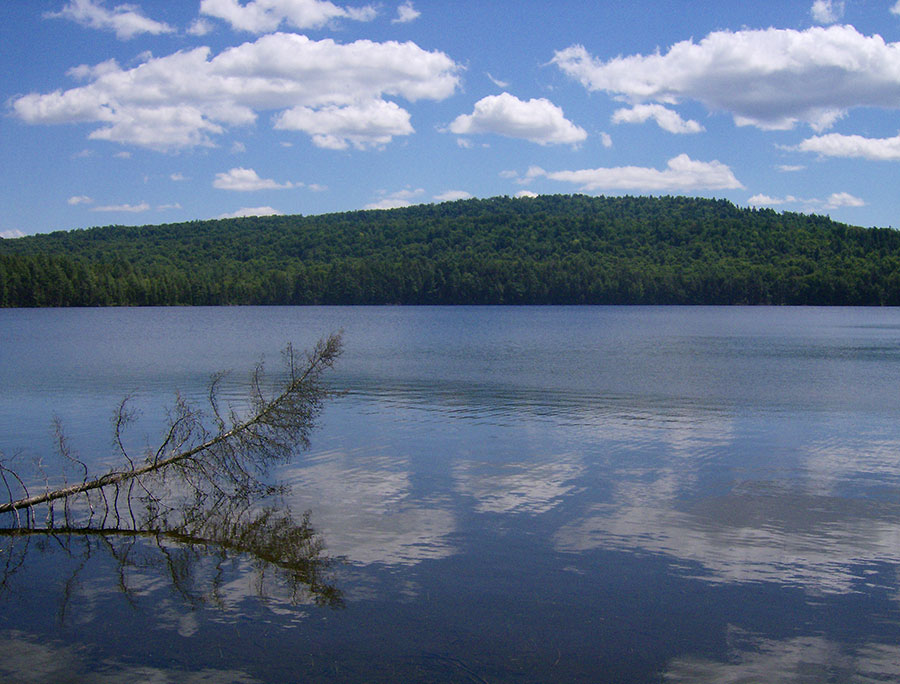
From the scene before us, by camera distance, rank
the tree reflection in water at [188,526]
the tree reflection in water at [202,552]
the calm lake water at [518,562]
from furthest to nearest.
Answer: the tree reflection in water at [188,526]
the tree reflection in water at [202,552]
the calm lake water at [518,562]

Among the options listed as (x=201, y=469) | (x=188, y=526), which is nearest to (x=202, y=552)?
(x=188, y=526)

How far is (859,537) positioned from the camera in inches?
471

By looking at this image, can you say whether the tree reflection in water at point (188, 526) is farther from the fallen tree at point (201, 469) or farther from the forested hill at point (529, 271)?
the forested hill at point (529, 271)

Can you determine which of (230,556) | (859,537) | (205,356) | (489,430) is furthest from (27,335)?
(859,537)

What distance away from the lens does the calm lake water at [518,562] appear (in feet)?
26.8

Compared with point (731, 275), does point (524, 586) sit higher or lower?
lower

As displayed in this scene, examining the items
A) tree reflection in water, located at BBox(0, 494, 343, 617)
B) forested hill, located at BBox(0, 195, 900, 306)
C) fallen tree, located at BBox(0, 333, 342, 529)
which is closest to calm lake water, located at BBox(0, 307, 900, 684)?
tree reflection in water, located at BBox(0, 494, 343, 617)

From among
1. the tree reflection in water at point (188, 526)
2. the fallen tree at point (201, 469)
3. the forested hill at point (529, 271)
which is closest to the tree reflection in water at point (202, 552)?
the tree reflection in water at point (188, 526)

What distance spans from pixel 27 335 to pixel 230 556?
59.7 m

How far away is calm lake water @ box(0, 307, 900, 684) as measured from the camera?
817 cm

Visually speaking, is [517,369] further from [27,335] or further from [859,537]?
[27,335]

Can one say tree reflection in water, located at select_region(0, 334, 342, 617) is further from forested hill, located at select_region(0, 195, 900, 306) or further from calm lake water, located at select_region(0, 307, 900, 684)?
forested hill, located at select_region(0, 195, 900, 306)

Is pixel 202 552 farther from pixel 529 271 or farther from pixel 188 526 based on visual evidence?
pixel 529 271

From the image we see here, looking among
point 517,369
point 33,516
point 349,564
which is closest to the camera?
point 349,564
